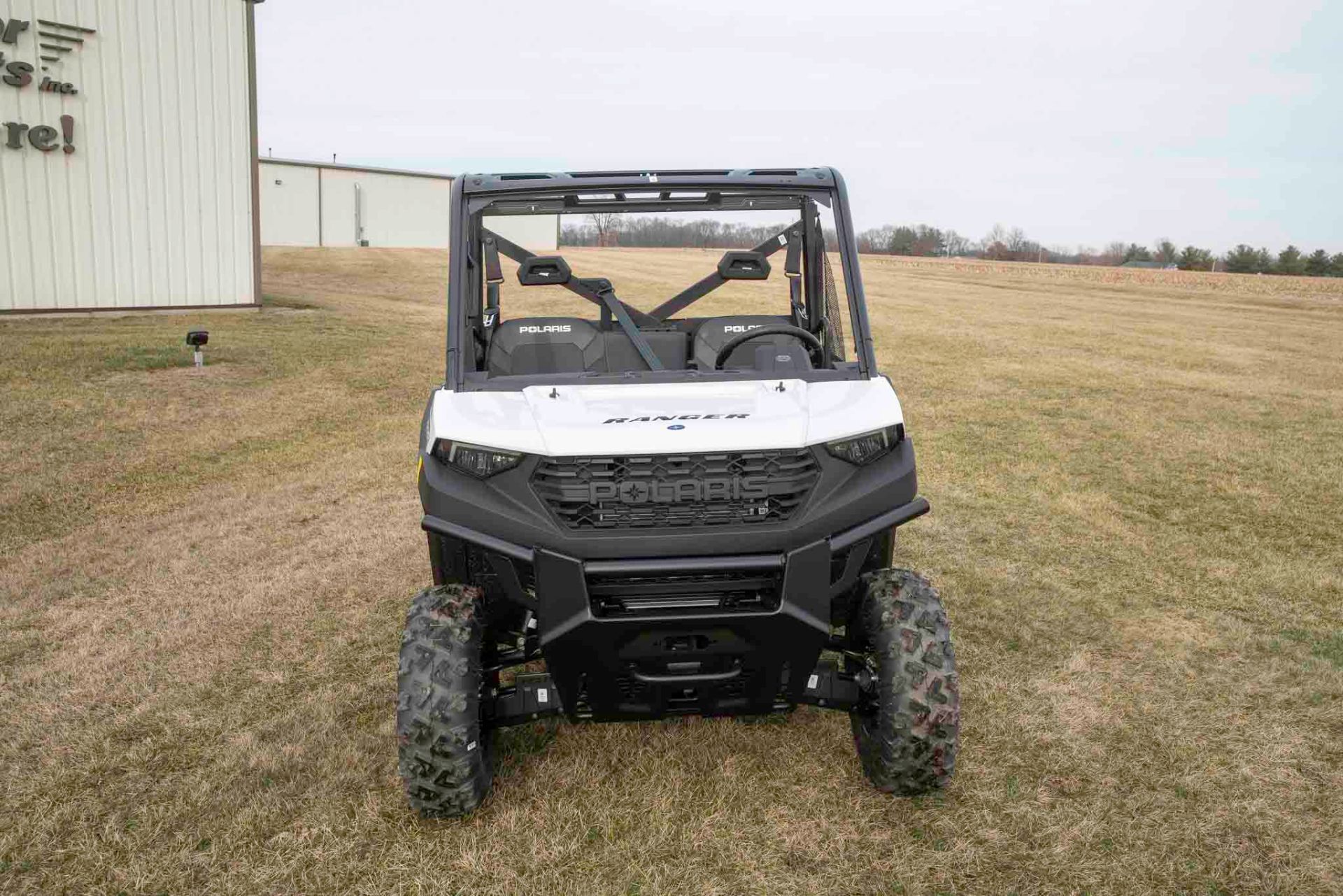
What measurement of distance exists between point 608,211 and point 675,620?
1999 mm

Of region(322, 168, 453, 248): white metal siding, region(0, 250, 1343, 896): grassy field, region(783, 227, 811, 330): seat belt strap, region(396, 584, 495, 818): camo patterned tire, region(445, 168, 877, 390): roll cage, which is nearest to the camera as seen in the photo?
region(396, 584, 495, 818): camo patterned tire

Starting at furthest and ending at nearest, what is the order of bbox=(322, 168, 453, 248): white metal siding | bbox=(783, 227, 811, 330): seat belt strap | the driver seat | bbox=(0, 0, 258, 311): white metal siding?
bbox=(322, 168, 453, 248): white metal siding, bbox=(0, 0, 258, 311): white metal siding, bbox=(783, 227, 811, 330): seat belt strap, the driver seat

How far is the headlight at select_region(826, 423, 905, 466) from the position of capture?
329 cm

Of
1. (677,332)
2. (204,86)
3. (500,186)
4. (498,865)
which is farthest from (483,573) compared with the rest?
(204,86)

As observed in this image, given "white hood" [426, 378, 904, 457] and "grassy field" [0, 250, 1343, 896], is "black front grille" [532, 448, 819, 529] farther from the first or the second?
"grassy field" [0, 250, 1343, 896]

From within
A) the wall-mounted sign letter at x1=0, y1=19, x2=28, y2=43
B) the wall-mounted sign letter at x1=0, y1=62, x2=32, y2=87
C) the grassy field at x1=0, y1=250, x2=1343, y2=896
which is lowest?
the grassy field at x1=0, y1=250, x2=1343, y2=896

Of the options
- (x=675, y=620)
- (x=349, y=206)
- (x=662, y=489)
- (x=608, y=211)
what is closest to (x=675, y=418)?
(x=662, y=489)

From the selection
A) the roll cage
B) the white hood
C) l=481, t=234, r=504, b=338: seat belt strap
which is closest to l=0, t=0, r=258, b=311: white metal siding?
l=481, t=234, r=504, b=338: seat belt strap

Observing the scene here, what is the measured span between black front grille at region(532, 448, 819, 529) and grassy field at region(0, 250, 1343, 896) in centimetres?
97

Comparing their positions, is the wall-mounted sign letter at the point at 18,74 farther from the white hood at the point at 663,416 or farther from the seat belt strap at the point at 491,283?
the white hood at the point at 663,416

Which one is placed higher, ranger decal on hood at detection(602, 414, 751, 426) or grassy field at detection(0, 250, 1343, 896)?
ranger decal on hood at detection(602, 414, 751, 426)

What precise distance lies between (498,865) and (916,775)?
1.43 metres

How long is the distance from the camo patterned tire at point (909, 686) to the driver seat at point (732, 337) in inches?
43.6

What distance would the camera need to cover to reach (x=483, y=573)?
353 cm
